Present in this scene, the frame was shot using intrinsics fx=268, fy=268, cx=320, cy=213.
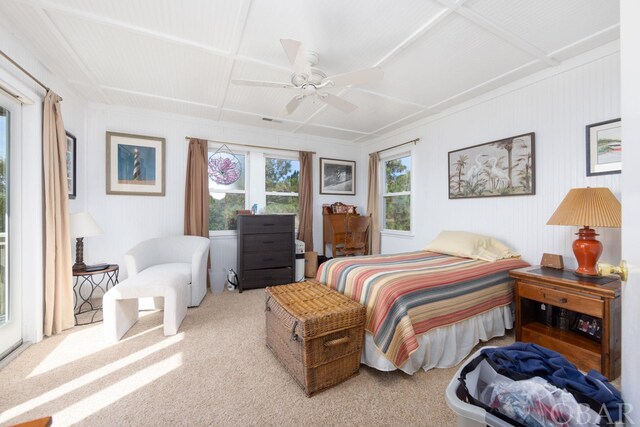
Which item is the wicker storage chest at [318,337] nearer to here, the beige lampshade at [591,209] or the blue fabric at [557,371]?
the blue fabric at [557,371]

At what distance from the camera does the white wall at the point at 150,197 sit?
3451mm

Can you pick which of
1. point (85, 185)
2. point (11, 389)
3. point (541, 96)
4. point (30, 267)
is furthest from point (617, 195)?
point (85, 185)

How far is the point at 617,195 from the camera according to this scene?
2.15 meters

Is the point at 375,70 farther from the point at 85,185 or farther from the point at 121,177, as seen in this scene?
the point at 85,185

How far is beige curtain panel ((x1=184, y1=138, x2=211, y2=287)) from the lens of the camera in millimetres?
3840

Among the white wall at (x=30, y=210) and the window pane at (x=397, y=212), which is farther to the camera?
the window pane at (x=397, y=212)

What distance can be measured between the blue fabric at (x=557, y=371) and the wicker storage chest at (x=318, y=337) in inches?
34.3

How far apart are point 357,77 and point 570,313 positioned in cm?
256

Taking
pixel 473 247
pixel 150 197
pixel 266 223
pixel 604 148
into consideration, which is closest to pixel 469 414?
pixel 473 247

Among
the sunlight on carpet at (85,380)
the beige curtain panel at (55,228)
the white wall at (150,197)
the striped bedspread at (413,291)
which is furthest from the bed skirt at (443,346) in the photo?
the beige curtain panel at (55,228)

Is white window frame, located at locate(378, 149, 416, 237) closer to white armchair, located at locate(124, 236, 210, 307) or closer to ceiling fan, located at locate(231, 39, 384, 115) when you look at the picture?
ceiling fan, located at locate(231, 39, 384, 115)

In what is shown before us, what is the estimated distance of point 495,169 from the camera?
301 cm

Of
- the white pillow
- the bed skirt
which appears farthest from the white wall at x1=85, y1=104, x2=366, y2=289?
the white pillow

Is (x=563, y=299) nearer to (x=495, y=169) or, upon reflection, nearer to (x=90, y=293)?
(x=495, y=169)
